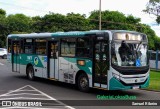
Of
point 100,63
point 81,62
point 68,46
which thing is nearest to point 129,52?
point 100,63

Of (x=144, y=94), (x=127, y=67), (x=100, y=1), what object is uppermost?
(x=100, y=1)

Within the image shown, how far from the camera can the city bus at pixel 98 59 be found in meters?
14.6

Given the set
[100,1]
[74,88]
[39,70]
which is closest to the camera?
[74,88]

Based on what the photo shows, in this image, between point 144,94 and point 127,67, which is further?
point 144,94

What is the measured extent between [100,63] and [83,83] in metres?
1.62

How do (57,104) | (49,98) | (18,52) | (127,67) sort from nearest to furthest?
(57,104) < (49,98) < (127,67) < (18,52)

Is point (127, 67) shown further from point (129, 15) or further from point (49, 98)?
point (129, 15)

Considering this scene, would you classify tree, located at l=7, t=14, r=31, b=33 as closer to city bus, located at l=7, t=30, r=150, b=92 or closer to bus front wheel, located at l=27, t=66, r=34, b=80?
bus front wheel, located at l=27, t=66, r=34, b=80

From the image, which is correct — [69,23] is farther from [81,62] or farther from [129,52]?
[129,52]

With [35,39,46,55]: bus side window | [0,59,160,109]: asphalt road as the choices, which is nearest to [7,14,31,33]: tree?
[35,39,46,55]: bus side window

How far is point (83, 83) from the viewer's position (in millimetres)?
16219

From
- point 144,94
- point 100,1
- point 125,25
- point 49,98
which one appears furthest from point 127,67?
point 125,25

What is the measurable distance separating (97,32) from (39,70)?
5851 mm

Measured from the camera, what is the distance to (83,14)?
7231 cm
